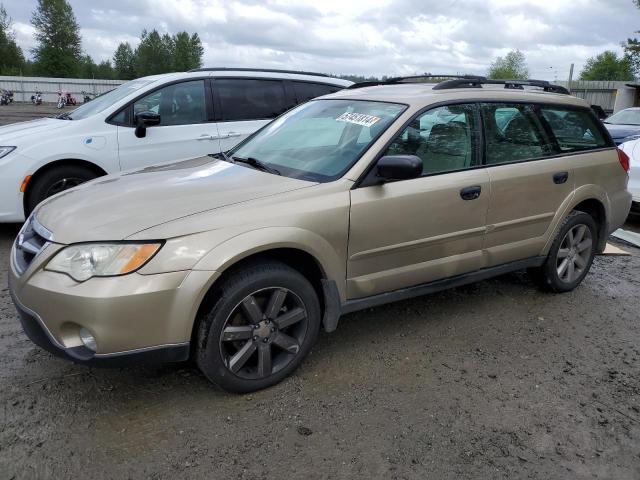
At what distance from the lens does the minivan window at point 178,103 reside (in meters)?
5.92

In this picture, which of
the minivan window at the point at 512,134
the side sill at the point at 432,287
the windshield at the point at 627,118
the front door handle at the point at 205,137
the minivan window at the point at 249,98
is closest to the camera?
the side sill at the point at 432,287

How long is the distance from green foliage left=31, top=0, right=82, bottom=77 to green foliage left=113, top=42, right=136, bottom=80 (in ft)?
55.7

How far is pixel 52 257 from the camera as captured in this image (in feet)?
8.68

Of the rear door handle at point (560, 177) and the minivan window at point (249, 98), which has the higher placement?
the minivan window at point (249, 98)

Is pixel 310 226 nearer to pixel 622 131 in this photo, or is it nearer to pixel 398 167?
pixel 398 167

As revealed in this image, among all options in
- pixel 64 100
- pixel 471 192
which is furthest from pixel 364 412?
pixel 64 100

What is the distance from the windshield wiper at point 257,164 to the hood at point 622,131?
34.5 feet

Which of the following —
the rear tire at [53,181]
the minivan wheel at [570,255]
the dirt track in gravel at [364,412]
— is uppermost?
the rear tire at [53,181]

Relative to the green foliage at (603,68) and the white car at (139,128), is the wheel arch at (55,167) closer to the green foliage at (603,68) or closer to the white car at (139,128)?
the white car at (139,128)

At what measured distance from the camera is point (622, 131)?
12328 millimetres

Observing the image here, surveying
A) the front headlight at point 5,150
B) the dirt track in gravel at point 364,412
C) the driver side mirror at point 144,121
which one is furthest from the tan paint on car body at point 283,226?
the front headlight at point 5,150

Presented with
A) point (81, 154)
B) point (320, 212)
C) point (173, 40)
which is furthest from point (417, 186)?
point (173, 40)

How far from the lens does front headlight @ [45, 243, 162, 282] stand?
255 centimetres

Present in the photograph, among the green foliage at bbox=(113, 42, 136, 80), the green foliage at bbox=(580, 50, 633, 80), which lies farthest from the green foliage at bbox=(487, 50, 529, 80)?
the green foliage at bbox=(113, 42, 136, 80)
